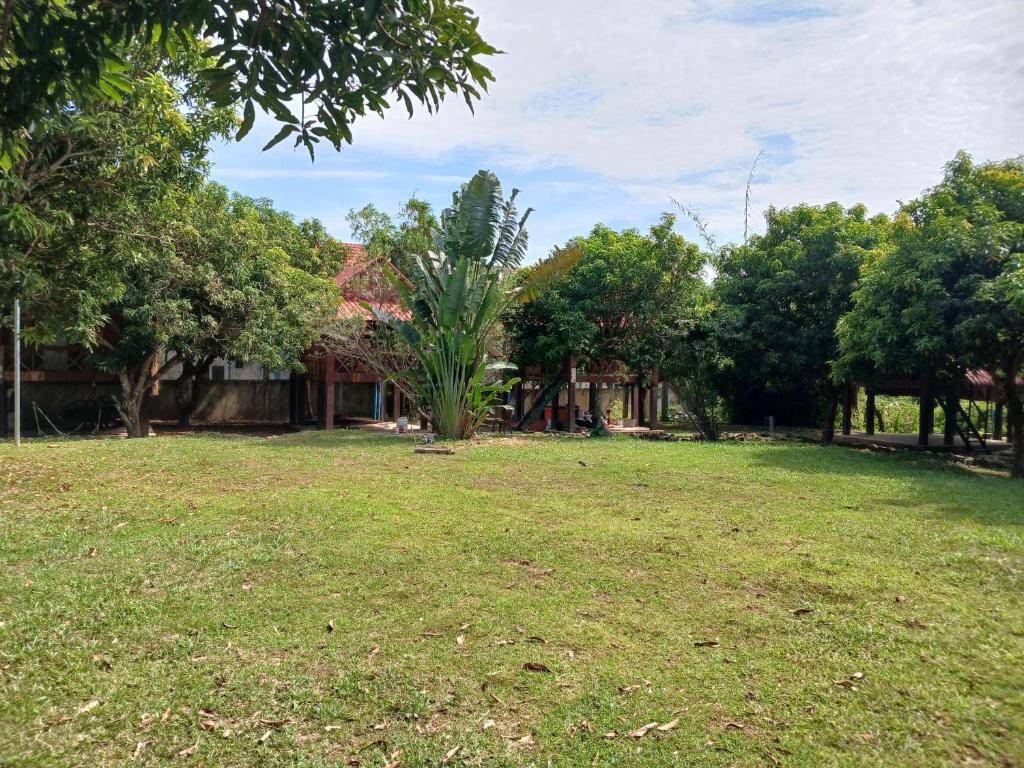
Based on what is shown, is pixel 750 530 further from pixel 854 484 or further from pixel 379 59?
pixel 379 59

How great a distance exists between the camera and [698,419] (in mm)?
17297

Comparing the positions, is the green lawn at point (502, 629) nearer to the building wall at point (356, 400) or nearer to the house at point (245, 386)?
the house at point (245, 386)

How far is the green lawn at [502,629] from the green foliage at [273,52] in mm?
2542

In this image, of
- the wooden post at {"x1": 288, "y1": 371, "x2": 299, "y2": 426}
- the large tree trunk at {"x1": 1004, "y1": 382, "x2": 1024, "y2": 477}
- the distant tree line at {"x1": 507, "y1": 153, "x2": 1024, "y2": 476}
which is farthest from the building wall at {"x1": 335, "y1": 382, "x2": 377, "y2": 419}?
the large tree trunk at {"x1": 1004, "y1": 382, "x2": 1024, "y2": 477}

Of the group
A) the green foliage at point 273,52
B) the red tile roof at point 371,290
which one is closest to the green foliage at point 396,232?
the red tile roof at point 371,290

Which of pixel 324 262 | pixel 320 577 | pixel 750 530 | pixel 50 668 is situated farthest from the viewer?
pixel 324 262

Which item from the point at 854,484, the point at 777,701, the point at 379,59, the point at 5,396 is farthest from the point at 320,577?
the point at 5,396

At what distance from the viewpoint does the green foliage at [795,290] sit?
1733 cm

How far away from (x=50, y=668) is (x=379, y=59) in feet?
11.2

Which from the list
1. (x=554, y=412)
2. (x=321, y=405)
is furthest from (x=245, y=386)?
(x=554, y=412)

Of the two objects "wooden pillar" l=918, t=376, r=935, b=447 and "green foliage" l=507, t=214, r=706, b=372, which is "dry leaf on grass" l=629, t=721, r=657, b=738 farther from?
"wooden pillar" l=918, t=376, r=935, b=447

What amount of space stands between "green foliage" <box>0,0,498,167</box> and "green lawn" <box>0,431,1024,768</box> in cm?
254

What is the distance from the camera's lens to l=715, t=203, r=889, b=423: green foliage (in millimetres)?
A: 17328

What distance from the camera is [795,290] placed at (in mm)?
17812
